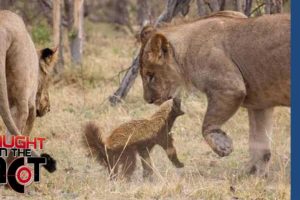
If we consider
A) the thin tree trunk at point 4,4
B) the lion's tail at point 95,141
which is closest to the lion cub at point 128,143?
the lion's tail at point 95,141

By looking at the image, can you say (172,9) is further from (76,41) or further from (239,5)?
(76,41)

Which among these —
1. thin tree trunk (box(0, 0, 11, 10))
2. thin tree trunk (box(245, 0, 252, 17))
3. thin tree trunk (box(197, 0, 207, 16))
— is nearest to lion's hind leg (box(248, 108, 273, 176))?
thin tree trunk (box(245, 0, 252, 17))

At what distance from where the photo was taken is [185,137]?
29.3 ft

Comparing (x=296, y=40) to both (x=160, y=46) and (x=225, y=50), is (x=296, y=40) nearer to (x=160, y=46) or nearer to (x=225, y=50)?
(x=225, y=50)

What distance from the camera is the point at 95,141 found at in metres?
7.11

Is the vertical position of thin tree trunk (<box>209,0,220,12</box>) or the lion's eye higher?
thin tree trunk (<box>209,0,220,12</box>)

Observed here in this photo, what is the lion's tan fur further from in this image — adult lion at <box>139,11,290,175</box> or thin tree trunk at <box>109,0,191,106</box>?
thin tree trunk at <box>109,0,191,106</box>

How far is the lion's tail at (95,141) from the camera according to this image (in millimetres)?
7109

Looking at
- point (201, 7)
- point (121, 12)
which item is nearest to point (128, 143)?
point (201, 7)

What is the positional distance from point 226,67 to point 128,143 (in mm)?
1074

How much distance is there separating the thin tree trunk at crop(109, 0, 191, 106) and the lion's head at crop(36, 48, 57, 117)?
8.44 ft

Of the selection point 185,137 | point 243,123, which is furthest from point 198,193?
point 243,123

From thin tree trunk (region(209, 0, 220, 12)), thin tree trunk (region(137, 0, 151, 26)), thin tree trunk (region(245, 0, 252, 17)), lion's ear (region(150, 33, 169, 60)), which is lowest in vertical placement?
thin tree trunk (region(137, 0, 151, 26))

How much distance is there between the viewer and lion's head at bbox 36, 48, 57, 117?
763cm
